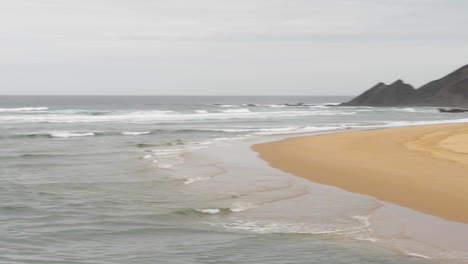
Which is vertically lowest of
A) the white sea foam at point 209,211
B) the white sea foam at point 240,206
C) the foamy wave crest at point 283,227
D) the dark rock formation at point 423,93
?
the foamy wave crest at point 283,227

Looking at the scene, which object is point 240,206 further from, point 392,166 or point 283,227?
point 392,166

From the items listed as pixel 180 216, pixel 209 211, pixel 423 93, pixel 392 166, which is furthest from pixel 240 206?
pixel 423 93

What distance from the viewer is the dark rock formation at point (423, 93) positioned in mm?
100438

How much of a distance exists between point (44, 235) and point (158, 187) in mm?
4769

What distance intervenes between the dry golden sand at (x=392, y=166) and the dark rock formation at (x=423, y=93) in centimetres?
7878

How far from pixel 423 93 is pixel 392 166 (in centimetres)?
9659

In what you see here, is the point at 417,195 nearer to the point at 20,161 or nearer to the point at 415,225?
the point at 415,225

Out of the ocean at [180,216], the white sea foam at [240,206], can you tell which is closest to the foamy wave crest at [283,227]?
the ocean at [180,216]

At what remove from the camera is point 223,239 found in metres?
8.30

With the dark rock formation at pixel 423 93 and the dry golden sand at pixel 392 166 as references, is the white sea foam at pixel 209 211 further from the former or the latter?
the dark rock formation at pixel 423 93

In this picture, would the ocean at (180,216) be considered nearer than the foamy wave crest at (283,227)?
Yes

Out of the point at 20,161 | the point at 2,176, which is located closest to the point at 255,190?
the point at 2,176

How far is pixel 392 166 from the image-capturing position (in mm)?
16016

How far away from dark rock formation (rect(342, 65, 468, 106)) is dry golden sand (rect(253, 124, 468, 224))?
78785 millimetres
